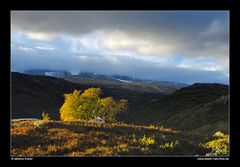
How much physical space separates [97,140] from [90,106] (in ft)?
19.9

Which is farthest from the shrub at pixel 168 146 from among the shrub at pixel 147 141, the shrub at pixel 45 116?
the shrub at pixel 45 116

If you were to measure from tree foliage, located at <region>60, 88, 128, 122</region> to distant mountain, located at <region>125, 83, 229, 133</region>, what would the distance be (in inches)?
32.4

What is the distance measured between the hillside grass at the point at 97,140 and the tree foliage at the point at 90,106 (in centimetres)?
119

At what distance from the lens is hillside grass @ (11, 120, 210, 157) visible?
14.1 metres

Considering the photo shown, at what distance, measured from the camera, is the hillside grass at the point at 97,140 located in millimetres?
14102

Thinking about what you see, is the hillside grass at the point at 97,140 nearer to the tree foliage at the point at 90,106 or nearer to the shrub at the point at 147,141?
the shrub at the point at 147,141

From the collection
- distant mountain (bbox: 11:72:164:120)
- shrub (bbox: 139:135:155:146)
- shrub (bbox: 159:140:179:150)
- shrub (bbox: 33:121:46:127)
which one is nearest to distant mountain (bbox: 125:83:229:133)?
distant mountain (bbox: 11:72:164:120)

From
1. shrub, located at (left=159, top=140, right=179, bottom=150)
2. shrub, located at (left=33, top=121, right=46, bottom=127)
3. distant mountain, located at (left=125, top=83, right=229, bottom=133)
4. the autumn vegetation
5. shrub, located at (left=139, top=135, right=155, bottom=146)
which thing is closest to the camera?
the autumn vegetation

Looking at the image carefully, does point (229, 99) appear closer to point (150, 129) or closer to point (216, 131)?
point (216, 131)

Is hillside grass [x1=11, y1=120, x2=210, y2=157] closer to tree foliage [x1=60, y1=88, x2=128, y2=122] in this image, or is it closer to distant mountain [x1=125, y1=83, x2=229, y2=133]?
distant mountain [x1=125, y1=83, x2=229, y2=133]

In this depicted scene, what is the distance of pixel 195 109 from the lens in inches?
726

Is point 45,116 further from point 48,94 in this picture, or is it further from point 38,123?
point 48,94
